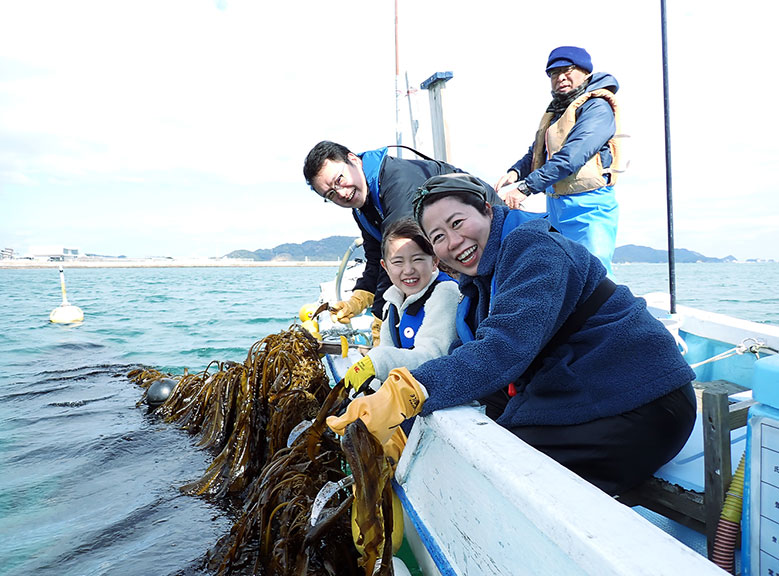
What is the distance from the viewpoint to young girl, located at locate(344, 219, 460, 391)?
237 cm

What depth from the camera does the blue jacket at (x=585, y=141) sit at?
3.41 metres

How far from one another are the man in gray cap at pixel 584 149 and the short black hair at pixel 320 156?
44.3 inches

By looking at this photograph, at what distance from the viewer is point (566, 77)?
375 centimetres

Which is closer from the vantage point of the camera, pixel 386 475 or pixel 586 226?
pixel 386 475

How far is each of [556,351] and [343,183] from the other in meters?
2.07

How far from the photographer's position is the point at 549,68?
3.77 m

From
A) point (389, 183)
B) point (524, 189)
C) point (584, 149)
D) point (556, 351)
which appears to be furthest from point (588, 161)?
point (556, 351)

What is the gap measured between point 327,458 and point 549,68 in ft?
10.3

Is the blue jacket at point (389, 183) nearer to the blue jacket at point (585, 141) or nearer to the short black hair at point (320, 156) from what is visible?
the short black hair at point (320, 156)

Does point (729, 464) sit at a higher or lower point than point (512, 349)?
lower

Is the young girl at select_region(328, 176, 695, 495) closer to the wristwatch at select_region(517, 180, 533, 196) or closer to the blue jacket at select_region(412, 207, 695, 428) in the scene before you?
the blue jacket at select_region(412, 207, 695, 428)

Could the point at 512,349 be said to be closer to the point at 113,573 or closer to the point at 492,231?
the point at 492,231

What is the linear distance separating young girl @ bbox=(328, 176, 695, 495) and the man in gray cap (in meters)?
2.02

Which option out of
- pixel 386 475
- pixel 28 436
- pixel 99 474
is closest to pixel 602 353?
pixel 386 475
